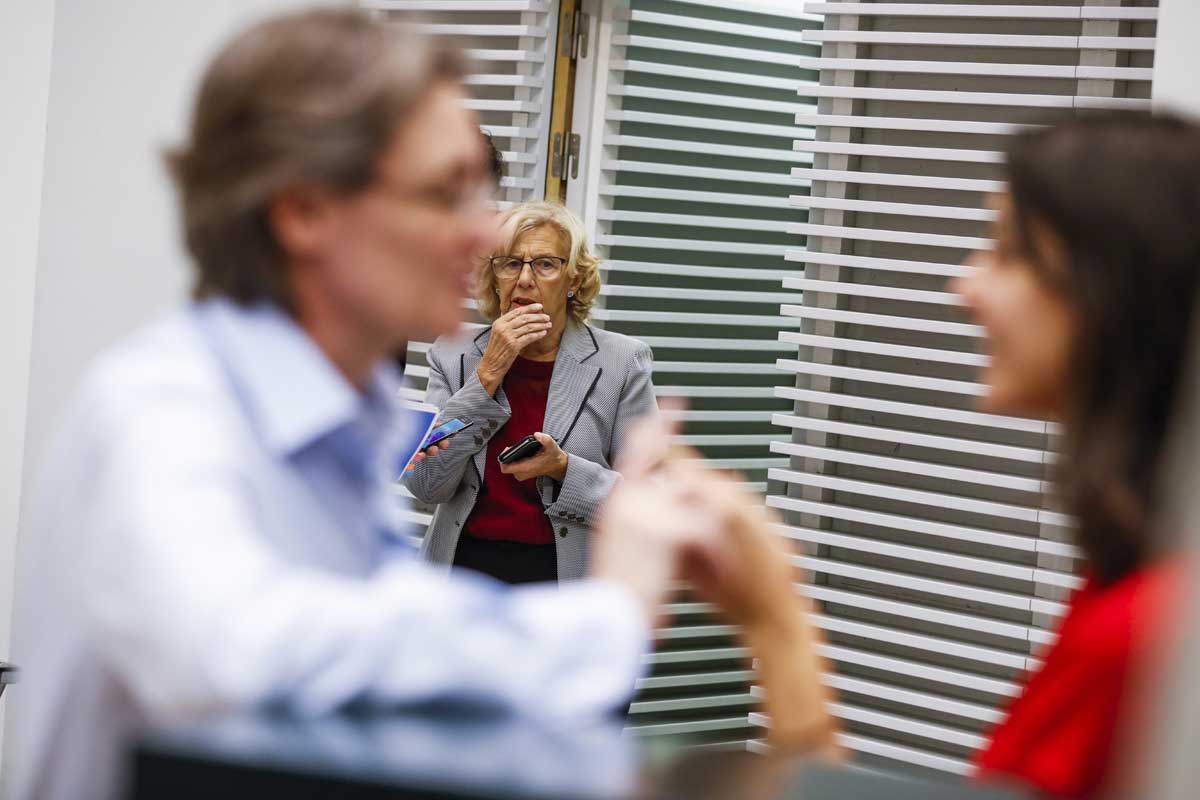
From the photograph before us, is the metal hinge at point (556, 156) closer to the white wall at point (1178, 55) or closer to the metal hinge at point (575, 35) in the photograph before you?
the metal hinge at point (575, 35)

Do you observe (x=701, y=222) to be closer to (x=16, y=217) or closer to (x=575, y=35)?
(x=575, y=35)

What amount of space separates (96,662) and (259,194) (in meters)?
0.35

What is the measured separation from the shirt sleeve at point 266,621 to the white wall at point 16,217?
4042 mm

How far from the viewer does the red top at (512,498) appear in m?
3.90

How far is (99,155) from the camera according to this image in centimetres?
463

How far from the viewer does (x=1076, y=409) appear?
1.23m

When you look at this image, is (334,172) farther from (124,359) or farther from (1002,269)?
(1002,269)

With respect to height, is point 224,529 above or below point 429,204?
below

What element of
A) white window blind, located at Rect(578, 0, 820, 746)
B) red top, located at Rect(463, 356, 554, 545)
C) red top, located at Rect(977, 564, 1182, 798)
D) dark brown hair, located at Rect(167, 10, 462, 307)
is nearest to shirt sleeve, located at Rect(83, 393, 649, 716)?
dark brown hair, located at Rect(167, 10, 462, 307)

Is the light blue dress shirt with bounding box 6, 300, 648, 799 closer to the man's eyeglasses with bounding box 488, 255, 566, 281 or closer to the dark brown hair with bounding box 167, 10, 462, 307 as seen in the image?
the dark brown hair with bounding box 167, 10, 462, 307

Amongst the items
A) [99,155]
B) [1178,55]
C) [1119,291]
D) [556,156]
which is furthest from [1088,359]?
[99,155]

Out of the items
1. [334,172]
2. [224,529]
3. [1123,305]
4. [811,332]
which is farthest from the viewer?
[811,332]

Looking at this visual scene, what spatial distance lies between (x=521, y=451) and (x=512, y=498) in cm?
17

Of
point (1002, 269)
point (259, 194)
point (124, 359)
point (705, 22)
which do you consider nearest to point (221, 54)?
point (259, 194)
